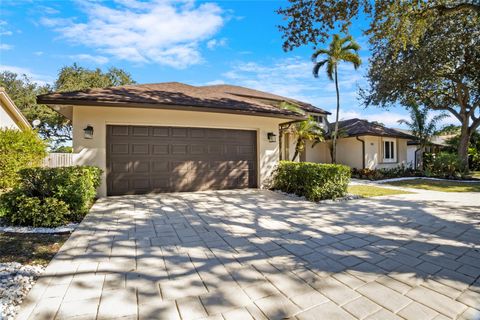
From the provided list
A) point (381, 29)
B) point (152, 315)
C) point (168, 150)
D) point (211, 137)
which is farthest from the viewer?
point (211, 137)

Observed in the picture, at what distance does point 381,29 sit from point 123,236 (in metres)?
8.47

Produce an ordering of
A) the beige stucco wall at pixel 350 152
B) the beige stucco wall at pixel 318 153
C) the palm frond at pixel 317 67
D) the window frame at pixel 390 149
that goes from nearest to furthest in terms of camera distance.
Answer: the palm frond at pixel 317 67
the beige stucco wall at pixel 350 152
the window frame at pixel 390 149
the beige stucco wall at pixel 318 153

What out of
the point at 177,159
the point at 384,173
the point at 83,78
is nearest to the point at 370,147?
the point at 384,173

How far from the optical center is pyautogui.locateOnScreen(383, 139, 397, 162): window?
16.8 m

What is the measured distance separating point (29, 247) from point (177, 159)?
16.4ft

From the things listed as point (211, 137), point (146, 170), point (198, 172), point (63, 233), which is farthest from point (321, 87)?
point (63, 233)

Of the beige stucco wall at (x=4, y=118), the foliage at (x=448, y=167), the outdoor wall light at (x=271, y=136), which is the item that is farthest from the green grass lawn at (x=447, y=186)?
the beige stucco wall at (x=4, y=118)

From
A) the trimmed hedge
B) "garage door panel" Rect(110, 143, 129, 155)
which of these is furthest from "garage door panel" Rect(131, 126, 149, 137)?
the trimmed hedge

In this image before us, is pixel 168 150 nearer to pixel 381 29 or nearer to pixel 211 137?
pixel 211 137

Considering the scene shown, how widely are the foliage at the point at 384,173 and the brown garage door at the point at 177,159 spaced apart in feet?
29.1

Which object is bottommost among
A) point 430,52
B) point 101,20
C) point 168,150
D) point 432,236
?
point 432,236

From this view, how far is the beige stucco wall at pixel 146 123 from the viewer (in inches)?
292

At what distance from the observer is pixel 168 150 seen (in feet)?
26.8

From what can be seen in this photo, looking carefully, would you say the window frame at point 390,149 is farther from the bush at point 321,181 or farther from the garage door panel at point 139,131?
the garage door panel at point 139,131
